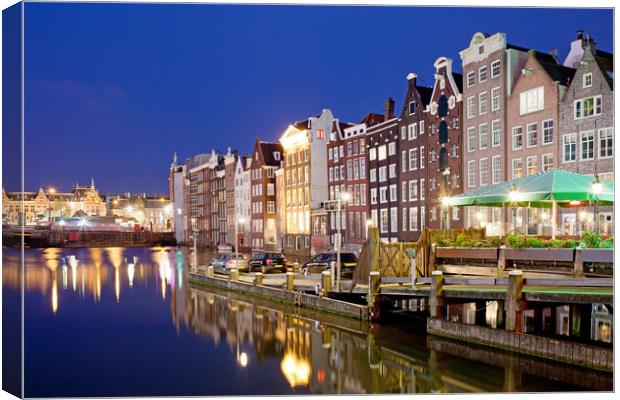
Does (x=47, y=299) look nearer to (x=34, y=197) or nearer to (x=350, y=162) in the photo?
(x=350, y=162)

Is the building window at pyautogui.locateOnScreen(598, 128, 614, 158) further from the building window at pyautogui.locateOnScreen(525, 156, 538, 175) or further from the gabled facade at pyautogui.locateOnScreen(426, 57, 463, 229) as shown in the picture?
the gabled facade at pyautogui.locateOnScreen(426, 57, 463, 229)

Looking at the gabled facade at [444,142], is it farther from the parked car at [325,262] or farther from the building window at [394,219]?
the parked car at [325,262]

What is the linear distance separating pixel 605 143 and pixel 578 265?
16431 millimetres

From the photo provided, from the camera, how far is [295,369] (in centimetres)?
1833

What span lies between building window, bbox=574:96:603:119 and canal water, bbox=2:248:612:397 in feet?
62.5

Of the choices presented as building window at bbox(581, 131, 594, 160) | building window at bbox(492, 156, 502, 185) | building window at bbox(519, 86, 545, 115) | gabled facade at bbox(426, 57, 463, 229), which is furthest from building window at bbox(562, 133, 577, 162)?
gabled facade at bbox(426, 57, 463, 229)

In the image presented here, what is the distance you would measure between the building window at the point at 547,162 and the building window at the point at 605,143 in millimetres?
3551

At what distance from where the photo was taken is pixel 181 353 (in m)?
20.8

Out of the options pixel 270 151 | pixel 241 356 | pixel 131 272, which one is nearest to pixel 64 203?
pixel 270 151

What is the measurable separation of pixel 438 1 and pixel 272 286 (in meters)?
19.3

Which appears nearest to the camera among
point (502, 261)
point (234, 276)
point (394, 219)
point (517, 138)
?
point (502, 261)

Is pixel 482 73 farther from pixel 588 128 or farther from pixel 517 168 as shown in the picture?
pixel 588 128

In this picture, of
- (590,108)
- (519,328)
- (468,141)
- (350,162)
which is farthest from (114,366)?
(350,162)

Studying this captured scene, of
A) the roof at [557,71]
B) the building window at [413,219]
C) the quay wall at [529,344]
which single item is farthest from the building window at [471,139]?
the quay wall at [529,344]
